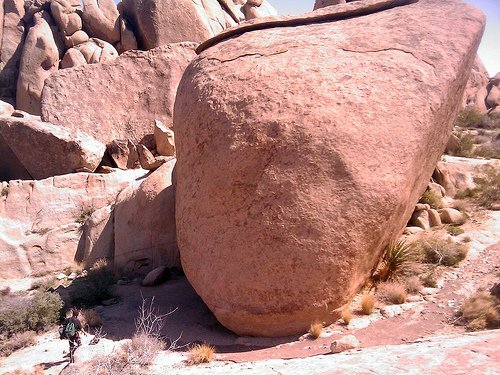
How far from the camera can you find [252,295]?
6363 millimetres

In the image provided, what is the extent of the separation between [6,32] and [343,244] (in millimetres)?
22626

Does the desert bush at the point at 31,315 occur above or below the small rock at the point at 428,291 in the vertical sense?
below

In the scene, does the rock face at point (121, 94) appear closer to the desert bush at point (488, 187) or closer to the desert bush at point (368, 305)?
the desert bush at point (488, 187)

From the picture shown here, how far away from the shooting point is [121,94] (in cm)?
1622

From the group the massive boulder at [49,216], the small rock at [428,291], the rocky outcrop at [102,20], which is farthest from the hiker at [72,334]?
the rocky outcrop at [102,20]

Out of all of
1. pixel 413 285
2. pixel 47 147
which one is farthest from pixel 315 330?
pixel 47 147

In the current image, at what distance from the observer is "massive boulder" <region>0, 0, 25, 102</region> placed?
72.7 feet

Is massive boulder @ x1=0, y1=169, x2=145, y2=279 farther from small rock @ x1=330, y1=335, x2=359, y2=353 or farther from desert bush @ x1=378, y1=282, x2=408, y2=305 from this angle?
small rock @ x1=330, y1=335, x2=359, y2=353

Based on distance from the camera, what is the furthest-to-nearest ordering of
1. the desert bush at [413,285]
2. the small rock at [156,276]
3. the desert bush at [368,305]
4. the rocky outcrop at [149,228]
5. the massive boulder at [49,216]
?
the massive boulder at [49,216]
the rocky outcrop at [149,228]
the small rock at [156,276]
the desert bush at [413,285]
the desert bush at [368,305]

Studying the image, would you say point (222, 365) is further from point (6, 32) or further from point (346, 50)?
point (6, 32)

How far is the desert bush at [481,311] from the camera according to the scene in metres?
5.50

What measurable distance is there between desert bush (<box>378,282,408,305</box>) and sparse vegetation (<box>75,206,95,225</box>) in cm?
870

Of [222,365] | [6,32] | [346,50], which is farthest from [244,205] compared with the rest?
[6,32]

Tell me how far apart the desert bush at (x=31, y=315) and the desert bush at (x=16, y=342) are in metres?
0.23
